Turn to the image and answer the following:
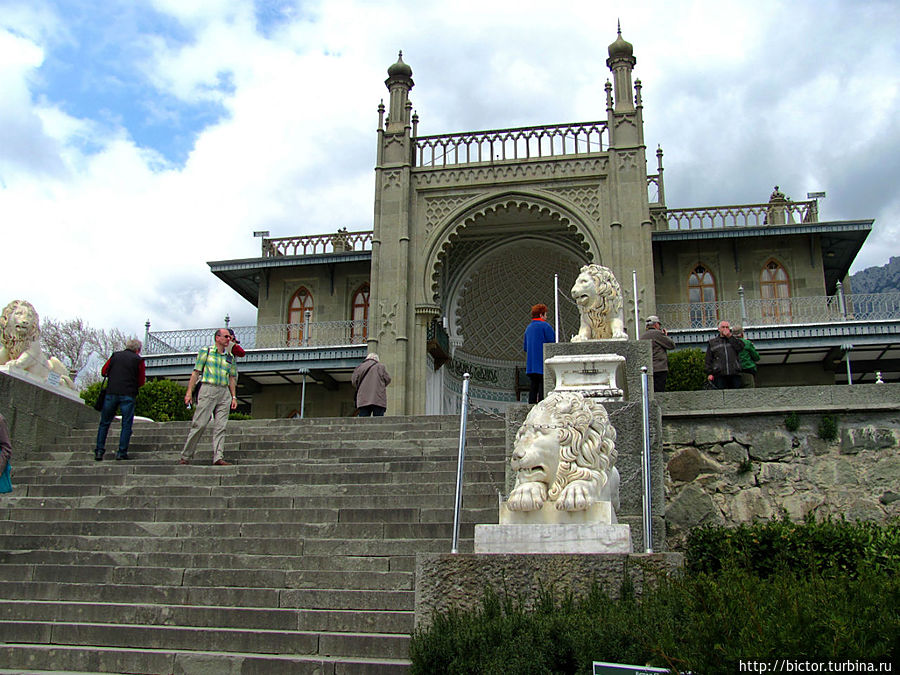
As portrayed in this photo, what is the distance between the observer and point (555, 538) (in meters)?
4.09

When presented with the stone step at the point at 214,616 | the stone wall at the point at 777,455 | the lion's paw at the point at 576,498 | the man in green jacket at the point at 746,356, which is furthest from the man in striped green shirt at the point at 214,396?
the man in green jacket at the point at 746,356

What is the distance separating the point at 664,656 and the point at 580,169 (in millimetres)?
18086

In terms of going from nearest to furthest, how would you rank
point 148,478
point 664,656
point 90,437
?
point 664,656
point 148,478
point 90,437

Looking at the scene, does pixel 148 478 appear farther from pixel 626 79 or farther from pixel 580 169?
pixel 626 79

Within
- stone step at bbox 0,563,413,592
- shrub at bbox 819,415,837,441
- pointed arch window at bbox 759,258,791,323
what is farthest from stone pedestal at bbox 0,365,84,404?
pointed arch window at bbox 759,258,791,323

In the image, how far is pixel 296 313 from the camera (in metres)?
23.6

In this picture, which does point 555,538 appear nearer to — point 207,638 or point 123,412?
point 207,638

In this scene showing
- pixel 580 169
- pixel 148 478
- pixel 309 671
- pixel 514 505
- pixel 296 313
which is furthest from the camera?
pixel 296 313

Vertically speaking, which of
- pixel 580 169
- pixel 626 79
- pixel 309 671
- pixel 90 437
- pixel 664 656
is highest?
pixel 626 79

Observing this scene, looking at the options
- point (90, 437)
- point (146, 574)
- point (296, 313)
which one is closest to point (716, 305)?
point (296, 313)

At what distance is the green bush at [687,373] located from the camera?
39.3 ft

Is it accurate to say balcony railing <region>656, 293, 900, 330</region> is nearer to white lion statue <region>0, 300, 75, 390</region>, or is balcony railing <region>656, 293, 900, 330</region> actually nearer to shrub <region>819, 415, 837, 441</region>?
shrub <region>819, 415, 837, 441</region>

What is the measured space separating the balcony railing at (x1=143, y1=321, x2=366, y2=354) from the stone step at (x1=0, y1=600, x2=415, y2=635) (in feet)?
50.1

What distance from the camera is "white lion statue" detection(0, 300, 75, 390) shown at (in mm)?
9852
